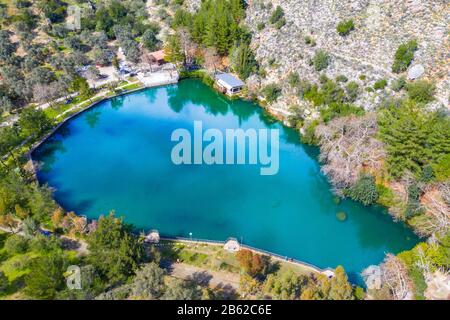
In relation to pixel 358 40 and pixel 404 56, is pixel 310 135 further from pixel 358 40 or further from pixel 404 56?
pixel 358 40

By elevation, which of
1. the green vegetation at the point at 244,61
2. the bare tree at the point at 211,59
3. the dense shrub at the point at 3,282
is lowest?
the dense shrub at the point at 3,282

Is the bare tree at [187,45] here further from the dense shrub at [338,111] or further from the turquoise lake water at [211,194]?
the dense shrub at [338,111]

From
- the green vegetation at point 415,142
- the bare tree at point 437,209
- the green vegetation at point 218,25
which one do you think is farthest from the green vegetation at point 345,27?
the bare tree at point 437,209

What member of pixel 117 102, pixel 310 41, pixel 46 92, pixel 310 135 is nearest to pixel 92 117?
pixel 117 102

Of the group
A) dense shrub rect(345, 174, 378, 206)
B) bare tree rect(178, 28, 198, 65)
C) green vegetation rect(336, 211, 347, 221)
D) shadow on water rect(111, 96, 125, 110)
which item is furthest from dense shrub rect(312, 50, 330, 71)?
shadow on water rect(111, 96, 125, 110)

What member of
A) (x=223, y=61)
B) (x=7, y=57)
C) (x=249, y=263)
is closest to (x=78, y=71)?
(x=7, y=57)

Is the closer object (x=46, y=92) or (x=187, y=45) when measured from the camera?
(x=46, y=92)

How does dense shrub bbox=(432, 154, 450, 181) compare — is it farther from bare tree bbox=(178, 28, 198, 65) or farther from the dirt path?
bare tree bbox=(178, 28, 198, 65)
